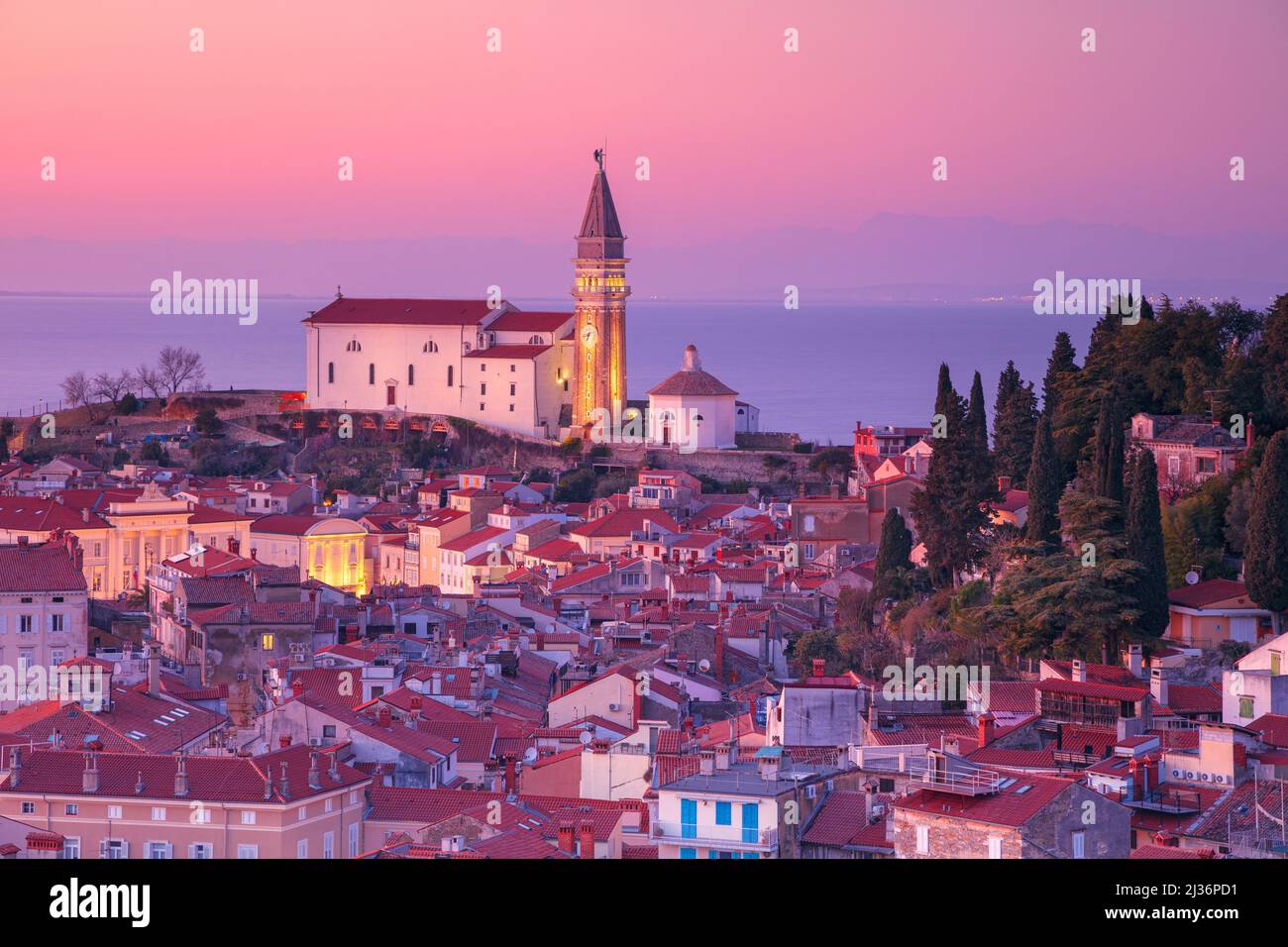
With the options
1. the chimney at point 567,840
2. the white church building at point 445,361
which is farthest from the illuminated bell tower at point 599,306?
the chimney at point 567,840

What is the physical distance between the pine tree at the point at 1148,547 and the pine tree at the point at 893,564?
213 inches

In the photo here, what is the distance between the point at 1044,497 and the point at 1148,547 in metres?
2.23

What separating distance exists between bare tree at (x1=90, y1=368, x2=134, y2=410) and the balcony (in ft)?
152

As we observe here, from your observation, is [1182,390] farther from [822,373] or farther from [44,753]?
[822,373]

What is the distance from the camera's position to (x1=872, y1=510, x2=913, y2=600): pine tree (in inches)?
947

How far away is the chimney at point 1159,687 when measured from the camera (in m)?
15.9

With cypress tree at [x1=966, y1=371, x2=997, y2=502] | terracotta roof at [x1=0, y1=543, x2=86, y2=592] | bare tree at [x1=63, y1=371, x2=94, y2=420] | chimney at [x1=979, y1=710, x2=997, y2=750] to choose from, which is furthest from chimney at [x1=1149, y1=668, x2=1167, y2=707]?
bare tree at [x1=63, y1=371, x2=94, y2=420]

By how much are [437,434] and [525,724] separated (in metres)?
33.1

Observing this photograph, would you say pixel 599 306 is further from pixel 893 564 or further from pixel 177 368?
pixel 893 564

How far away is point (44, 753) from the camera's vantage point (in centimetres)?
1336

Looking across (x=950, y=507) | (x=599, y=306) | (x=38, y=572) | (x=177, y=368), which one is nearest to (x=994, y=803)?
(x=950, y=507)

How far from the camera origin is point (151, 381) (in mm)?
58188
